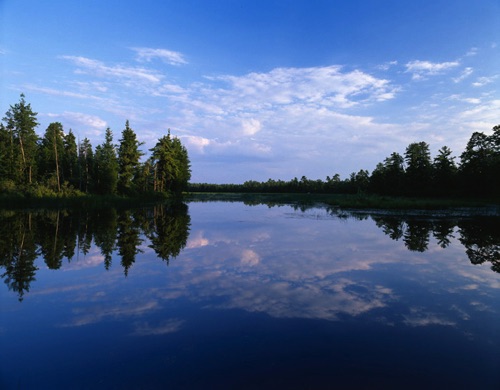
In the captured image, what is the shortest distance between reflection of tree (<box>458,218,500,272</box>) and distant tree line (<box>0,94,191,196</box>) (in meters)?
50.1

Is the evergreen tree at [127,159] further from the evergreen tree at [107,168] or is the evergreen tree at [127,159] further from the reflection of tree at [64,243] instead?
the reflection of tree at [64,243]

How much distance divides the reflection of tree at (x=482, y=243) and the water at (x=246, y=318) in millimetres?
213

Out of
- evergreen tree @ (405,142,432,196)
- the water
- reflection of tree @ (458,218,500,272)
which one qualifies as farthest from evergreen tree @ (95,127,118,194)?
evergreen tree @ (405,142,432,196)

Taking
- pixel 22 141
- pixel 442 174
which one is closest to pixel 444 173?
pixel 442 174

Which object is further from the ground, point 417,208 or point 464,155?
point 464,155

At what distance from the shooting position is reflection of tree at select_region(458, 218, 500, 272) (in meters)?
14.2

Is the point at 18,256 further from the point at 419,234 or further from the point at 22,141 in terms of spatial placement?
the point at 22,141

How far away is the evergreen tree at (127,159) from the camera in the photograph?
59.2 m

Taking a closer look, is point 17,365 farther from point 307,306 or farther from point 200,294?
point 307,306

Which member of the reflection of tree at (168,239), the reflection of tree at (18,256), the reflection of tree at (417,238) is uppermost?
the reflection of tree at (417,238)

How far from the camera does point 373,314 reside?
7840 millimetres

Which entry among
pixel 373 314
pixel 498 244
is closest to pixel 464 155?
pixel 498 244

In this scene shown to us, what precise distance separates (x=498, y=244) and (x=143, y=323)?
2072 cm

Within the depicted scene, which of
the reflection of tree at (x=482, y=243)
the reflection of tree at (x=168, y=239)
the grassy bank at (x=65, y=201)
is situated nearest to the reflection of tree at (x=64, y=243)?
the reflection of tree at (x=168, y=239)
